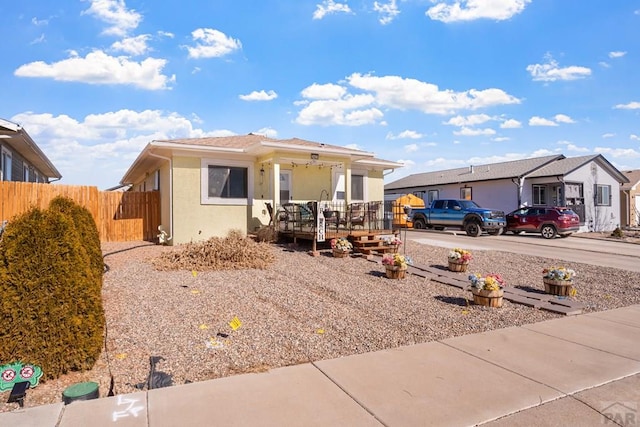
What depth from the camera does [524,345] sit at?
183 inches

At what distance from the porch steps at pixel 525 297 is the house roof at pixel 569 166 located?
59.6 ft

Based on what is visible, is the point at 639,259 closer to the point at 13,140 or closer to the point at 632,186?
the point at 13,140

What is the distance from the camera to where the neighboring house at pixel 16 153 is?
1095 centimetres

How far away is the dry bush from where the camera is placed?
339 inches

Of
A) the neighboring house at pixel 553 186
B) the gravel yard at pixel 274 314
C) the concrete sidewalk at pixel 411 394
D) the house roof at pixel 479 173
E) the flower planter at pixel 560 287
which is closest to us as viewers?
the concrete sidewalk at pixel 411 394

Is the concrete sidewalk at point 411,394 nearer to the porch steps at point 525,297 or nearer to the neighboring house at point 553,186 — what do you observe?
the porch steps at point 525,297

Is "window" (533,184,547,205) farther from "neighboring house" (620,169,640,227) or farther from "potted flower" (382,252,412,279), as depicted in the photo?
"potted flower" (382,252,412,279)

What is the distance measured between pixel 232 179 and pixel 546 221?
15.0m

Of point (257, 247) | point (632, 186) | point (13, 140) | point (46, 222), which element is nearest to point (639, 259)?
point (257, 247)

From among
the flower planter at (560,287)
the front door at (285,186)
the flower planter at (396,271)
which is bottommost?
the flower planter at (560,287)

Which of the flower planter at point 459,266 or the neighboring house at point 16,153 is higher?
the neighboring house at point 16,153

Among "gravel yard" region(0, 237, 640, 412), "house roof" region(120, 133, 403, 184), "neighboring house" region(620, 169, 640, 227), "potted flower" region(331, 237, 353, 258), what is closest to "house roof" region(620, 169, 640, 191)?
"neighboring house" region(620, 169, 640, 227)

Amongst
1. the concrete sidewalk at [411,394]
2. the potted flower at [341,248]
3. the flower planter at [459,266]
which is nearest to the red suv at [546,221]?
the flower planter at [459,266]

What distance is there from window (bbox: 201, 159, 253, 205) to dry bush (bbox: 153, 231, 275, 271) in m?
3.85
